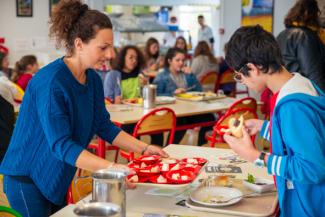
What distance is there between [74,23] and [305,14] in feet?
7.64

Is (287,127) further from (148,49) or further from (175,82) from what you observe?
(148,49)

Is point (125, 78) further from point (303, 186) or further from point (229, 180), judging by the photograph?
point (303, 186)

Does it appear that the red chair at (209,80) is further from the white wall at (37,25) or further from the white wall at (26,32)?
the white wall at (26,32)

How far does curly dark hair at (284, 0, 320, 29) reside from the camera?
3.91 meters

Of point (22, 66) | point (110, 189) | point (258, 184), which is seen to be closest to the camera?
point (110, 189)

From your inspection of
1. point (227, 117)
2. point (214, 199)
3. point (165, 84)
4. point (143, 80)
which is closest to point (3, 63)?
point (143, 80)

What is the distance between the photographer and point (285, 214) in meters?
1.87

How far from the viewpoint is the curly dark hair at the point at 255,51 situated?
6.02 ft

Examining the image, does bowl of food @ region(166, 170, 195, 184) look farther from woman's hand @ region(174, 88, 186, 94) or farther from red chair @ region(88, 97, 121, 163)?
woman's hand @ region(174, 88, 186, 94)

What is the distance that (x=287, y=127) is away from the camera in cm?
171

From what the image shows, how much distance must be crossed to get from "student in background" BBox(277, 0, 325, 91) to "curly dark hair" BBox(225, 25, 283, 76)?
215 centimetres

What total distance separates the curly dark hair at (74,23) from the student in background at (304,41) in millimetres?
2170

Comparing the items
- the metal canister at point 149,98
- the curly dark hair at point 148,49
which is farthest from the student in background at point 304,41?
the curly dark hair at point 148,49

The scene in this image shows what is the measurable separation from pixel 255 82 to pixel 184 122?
341cm
